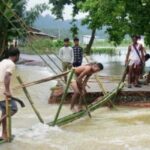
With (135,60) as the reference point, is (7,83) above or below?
above

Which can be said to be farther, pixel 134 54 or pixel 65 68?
pixel 65 68

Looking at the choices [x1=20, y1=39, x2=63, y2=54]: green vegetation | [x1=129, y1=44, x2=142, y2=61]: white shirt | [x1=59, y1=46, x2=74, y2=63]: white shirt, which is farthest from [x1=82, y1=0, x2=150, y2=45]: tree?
[x1=20, y1=39, x2=63, y2=54]: green vegetation

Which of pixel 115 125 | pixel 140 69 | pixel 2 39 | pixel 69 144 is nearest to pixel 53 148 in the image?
pixel 69 144

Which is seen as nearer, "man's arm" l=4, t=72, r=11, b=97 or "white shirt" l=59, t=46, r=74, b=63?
"man's arm" l=4, t=72, r=11, b=97

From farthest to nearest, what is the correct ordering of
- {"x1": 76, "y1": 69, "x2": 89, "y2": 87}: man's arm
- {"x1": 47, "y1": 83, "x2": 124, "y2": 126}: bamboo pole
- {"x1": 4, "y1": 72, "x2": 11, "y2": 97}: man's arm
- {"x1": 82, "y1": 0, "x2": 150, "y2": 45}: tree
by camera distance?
{"x1": 82, "y1": 0, "x2": 150, "y2": 45}: tree < {"x1": 76, "y1": 69, "x2": 89, "y2": 87}: man's arm < {"x1": 47, "y1": 83, "x2": 124, "y2": 126}: bamboo pole < {"x1": 4, "y1": 72, "x2": 11, "y2": 97}: man's arm

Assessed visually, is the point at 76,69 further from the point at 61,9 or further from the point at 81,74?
the point at 61,9

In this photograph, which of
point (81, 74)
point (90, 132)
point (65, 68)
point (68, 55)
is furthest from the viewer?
point (65, 68)

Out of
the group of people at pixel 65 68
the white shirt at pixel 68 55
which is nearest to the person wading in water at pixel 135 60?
the group of people at pixel 65 68

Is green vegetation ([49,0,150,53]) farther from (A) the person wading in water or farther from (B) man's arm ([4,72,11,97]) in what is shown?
(B) man's arm ([4,72,11,97])

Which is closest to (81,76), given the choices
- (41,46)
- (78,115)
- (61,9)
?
(78,115)

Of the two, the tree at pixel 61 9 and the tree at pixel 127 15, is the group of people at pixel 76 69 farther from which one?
the tree at pixel 61 9

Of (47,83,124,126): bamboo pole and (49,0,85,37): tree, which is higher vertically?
(49,0,85,37): tree

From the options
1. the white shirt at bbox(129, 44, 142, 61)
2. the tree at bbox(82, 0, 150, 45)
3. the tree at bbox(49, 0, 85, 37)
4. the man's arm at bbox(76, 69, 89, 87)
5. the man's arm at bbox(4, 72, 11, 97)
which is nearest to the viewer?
the man's arm at bbox(4, 72, 11, 97)

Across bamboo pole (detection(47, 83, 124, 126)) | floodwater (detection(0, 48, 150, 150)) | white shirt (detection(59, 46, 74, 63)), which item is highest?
white shirt (detection(59, 46, 74, 63))
